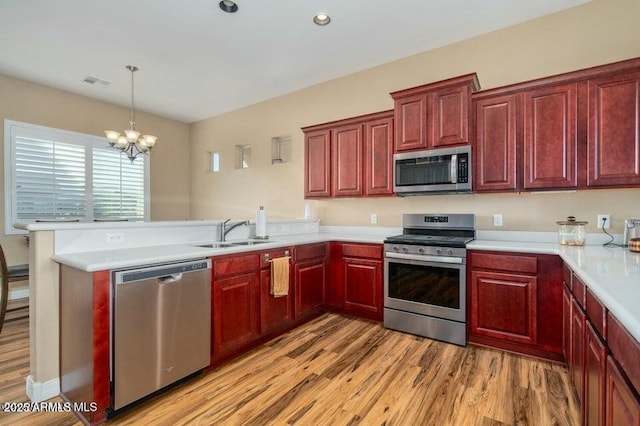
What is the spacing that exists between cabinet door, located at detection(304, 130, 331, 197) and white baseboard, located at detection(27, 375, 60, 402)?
296 centimetres

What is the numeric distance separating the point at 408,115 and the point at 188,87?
3.39 m

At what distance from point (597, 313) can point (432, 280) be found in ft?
5.22

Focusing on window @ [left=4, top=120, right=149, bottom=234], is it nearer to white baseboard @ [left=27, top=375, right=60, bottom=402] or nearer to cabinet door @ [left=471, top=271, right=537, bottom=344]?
white baseboard @ [left=27, top=375, right=60, bottom=402]

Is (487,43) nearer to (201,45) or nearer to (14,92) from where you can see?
(201,45)

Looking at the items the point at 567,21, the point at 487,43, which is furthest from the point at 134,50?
the point at 567,21

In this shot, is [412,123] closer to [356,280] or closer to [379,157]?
[379,157]

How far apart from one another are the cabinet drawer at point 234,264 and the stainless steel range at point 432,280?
135cm

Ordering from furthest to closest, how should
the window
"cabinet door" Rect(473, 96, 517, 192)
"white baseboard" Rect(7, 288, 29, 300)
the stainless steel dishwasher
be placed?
1. the window
2. "white baseboard" Rect(7, 288, 29, 300)
3. "cabinet door" Rect(473, 96, 517, 192)
4. the stainless steel dishwasher

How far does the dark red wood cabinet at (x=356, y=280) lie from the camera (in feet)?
10.7

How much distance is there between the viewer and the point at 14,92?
4.20 m

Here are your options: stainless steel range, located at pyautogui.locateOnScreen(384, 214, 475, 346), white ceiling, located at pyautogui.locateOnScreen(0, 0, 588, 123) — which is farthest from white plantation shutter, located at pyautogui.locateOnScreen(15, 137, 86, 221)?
stainless steel range, located at pyautogui.locateOnScreen(384, 214, 475, 346)

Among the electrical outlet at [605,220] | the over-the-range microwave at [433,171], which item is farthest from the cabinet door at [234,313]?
the electrical outlet at [605,220]

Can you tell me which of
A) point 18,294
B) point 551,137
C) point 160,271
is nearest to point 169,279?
point 160,271

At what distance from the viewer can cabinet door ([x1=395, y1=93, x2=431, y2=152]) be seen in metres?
3.06
